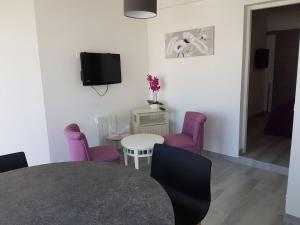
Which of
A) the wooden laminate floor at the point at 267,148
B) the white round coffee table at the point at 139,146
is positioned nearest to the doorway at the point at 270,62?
the wooden laminate floor at the point at 267,148

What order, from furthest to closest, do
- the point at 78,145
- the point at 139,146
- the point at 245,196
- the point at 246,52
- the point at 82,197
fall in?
the point at 246,52
the point at 139,146
the point at 245,196
the point at 78,145
the point at 82,197

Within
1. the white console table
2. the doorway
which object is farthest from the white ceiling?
the doorway

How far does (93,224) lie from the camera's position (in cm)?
97

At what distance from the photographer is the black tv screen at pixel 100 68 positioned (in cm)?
346

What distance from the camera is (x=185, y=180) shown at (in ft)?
5.29

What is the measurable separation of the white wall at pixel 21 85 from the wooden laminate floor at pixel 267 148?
317 centimetres

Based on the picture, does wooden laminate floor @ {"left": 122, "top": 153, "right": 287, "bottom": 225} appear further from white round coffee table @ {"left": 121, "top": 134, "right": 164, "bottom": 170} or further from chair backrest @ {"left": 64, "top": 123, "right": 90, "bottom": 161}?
chair backrest @ {"left": 64, "top": 123, "right": 90, "bottom": 161}

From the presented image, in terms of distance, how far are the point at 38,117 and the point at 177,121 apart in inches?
93.3

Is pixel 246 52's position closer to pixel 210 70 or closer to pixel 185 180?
pixel 210 70

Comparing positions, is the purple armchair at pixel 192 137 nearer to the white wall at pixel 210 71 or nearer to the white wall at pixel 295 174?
the white wall at pixel 210 71

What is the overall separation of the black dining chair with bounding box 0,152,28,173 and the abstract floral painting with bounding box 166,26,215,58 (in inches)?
118

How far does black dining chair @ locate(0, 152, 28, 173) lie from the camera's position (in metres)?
1.71

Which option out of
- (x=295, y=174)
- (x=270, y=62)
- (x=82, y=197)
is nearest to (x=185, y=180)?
(x=82, y=197)

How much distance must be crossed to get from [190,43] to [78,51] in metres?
1.79
